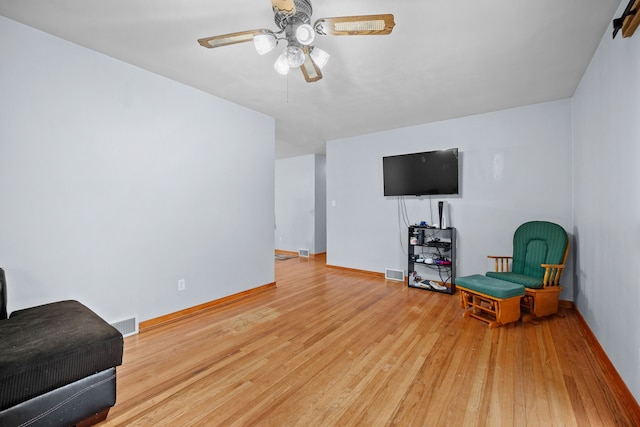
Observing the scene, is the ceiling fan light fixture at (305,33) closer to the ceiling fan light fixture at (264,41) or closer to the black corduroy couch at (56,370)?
the ceiling fan light fixture at (264,41)

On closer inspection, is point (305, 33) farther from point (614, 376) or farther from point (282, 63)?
point (614, 376)

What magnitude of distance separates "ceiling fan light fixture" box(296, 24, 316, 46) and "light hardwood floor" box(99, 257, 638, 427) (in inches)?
87.5

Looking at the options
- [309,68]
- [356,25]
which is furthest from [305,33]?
[309,68]

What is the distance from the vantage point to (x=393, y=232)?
4.67 metres

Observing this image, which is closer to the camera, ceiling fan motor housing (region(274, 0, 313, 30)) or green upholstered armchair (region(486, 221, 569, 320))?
ceiling fan motor housing (region(274, 0, 313, 30))

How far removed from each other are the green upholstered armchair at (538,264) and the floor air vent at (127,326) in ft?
12.7

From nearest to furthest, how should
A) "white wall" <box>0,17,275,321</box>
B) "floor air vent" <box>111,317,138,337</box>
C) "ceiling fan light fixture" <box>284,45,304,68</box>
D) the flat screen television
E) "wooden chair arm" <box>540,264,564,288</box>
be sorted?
1. "ceiling fan light fixture" <box>284,45,304,68</box>
2. "white wall" <box>0,17,275,321</box>
3. "floor air vent" <box>111,317,138,337</box>
4. "wooden chair arm" <box>540,264,564,288</box>
5. the flat screen television

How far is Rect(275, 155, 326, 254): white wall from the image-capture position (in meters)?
6.60

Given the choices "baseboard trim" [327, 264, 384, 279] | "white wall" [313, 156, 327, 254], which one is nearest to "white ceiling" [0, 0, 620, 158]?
"baseboard trim" [327, 264, 384, 279]

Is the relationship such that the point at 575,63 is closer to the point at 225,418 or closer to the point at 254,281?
the point at 225,418

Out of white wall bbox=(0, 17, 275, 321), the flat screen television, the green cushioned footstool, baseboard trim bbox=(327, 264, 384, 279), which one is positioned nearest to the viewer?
white wall bbox=(0, 17, 275, 321)

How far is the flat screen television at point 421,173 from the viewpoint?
12.9ft

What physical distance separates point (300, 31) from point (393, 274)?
3883 mm

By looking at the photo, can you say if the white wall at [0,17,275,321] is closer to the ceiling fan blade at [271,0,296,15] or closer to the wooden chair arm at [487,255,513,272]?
Answer: the ceiling fan blade at [271,0,296,15]
